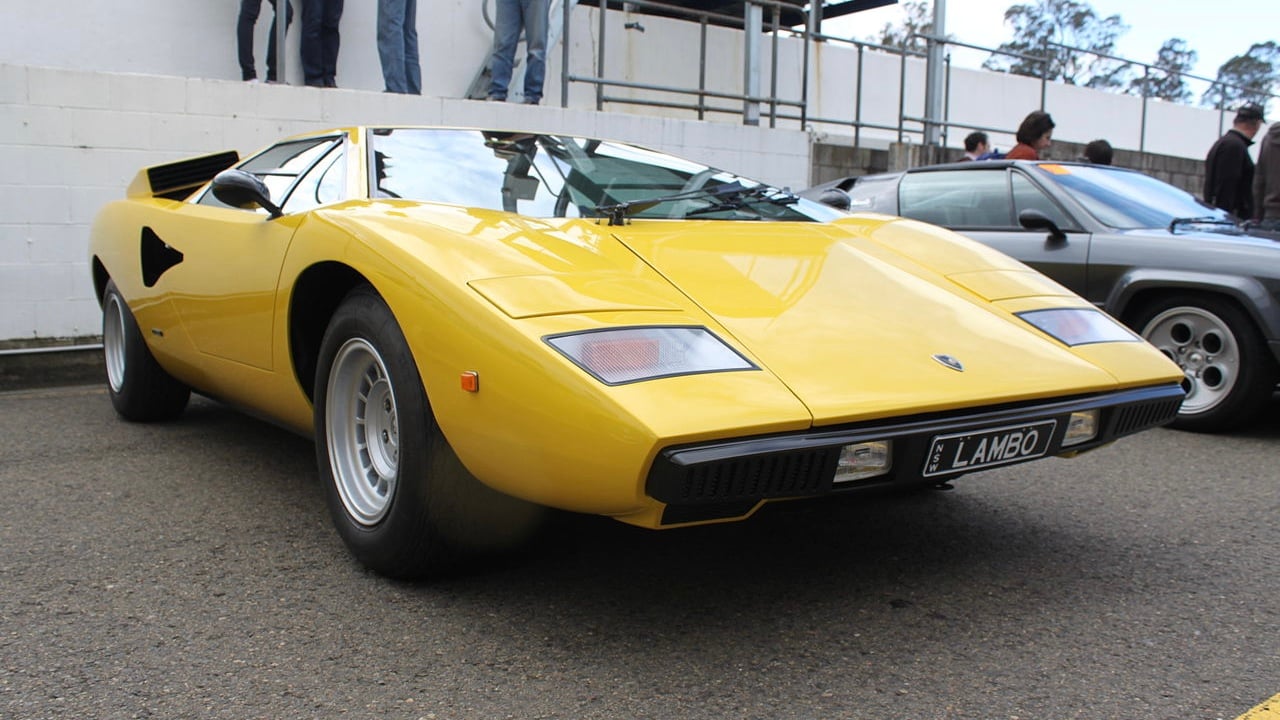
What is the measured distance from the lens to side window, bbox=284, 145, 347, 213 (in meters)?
3.13

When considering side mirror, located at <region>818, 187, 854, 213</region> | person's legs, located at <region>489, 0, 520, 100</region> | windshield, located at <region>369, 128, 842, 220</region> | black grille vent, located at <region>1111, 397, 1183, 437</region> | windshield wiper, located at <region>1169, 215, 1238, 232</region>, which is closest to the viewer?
black grille vent, located at <region>1111, 397, 1183, 437</region>

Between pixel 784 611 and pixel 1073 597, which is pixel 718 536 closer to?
pixel 784 611

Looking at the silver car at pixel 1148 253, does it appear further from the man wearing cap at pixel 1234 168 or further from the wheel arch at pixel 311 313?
the man wearing cap at pixel 1234 168

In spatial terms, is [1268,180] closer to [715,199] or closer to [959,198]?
[959,198]

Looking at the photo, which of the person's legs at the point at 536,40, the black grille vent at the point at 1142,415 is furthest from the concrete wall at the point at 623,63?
the black grille vent at the point at 1142,415

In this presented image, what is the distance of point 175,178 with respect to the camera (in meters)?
4.47

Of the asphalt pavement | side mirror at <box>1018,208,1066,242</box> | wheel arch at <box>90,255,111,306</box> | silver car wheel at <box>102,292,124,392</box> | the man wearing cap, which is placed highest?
the man wearing cap

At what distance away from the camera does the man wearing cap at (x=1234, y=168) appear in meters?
7.64

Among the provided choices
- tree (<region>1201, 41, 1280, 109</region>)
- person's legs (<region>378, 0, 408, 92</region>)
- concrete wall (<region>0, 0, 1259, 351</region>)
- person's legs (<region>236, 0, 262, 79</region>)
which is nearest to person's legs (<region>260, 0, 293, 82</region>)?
person's legs (<region>236, 0, 262, 79</region>)

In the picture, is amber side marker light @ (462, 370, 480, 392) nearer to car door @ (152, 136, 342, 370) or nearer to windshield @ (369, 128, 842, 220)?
windshield @ (369, 128, 842, 220)

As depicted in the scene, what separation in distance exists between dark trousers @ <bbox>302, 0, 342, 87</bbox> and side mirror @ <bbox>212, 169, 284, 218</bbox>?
4.17 meters

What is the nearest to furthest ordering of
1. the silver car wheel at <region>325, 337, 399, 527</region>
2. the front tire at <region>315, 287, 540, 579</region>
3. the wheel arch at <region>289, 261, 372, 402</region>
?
the front tire at <region>315, 287, 540, 579</region> → the silver car wheel at <region>325, 337, 399, 527</region> → the wheel arch at <region>289, 261, 372, 402</region>

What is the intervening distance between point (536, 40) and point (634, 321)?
5986 mm

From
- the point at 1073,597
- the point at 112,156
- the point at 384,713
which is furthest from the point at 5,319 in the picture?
the point at 1073,597
